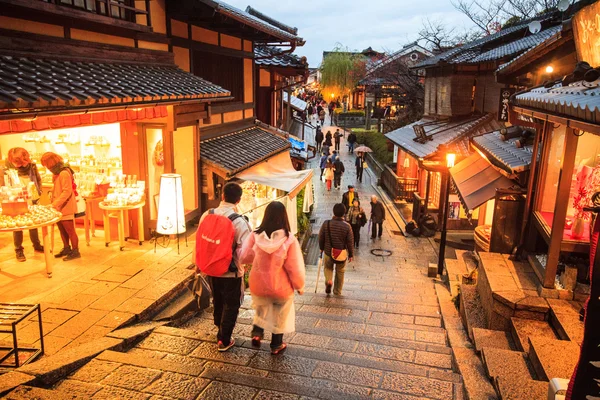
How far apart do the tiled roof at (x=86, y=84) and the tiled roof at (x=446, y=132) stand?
11910 millimetres

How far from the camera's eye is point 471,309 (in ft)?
25.7

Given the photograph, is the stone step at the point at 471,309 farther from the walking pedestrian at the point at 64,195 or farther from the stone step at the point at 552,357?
the walking pedestrian at the point at 64,195

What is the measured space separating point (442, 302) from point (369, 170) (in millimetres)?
26088

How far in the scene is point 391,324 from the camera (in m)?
7.98

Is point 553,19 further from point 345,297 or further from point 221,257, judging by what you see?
point 221,257

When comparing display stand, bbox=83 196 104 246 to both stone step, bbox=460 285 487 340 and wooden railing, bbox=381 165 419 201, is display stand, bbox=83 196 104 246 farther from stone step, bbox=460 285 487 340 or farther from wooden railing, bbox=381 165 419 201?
wooden railing, bbox=381 165 419 201

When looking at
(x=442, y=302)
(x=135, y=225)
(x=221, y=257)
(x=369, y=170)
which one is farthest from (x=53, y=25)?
(x=369, y=170)

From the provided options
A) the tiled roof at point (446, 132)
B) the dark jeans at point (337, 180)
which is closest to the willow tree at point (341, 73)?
the dark jeans at point (337, 180)

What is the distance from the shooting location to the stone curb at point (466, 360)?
15.6ft

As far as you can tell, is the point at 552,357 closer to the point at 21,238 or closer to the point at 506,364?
the point at 506,364

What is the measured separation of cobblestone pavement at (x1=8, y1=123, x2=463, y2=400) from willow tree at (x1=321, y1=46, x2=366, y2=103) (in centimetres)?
5984

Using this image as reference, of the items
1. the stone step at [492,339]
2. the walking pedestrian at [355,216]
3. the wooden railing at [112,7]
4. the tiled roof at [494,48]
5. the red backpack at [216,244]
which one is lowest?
the walking pedestrian at [355,216]

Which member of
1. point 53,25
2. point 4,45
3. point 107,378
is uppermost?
point 53,25

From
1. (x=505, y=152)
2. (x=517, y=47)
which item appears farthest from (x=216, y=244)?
(x=517, y=47)
